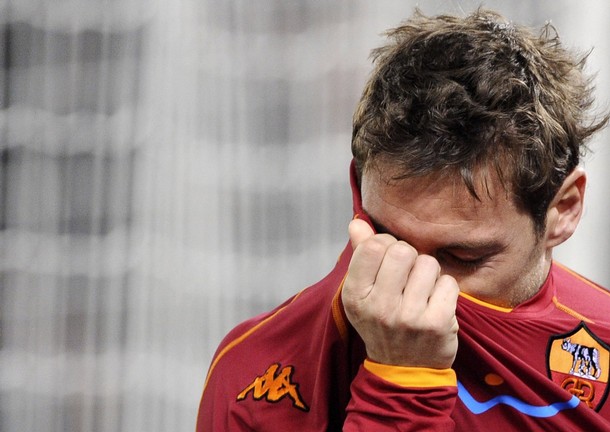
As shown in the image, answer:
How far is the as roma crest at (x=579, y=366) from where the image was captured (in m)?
0.99

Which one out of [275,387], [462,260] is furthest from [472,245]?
[275,387]

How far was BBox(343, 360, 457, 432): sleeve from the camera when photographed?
80 cm

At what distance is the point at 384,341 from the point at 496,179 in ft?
0.79

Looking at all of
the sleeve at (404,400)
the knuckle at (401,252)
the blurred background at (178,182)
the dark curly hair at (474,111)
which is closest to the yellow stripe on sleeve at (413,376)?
the sleeve at (404,400)

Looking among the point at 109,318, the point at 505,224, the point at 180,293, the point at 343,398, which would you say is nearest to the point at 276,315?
the point at 343,398

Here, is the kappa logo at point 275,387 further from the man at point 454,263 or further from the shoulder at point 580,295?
the shoulder at point 580,295

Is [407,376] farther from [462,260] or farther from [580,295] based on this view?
[580,295]

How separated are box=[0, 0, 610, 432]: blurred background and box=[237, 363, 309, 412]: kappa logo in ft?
3.04

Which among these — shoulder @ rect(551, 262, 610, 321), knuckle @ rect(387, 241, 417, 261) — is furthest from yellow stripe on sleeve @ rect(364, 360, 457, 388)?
shoulder @ rect(551, 262, 610, 321)

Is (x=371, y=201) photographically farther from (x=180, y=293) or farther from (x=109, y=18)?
(x=109, y=18)

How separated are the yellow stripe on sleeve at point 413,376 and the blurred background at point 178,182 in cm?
109

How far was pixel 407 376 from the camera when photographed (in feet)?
2.64

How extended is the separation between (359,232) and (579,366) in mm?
Result: 352

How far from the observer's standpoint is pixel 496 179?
3.02 ft
